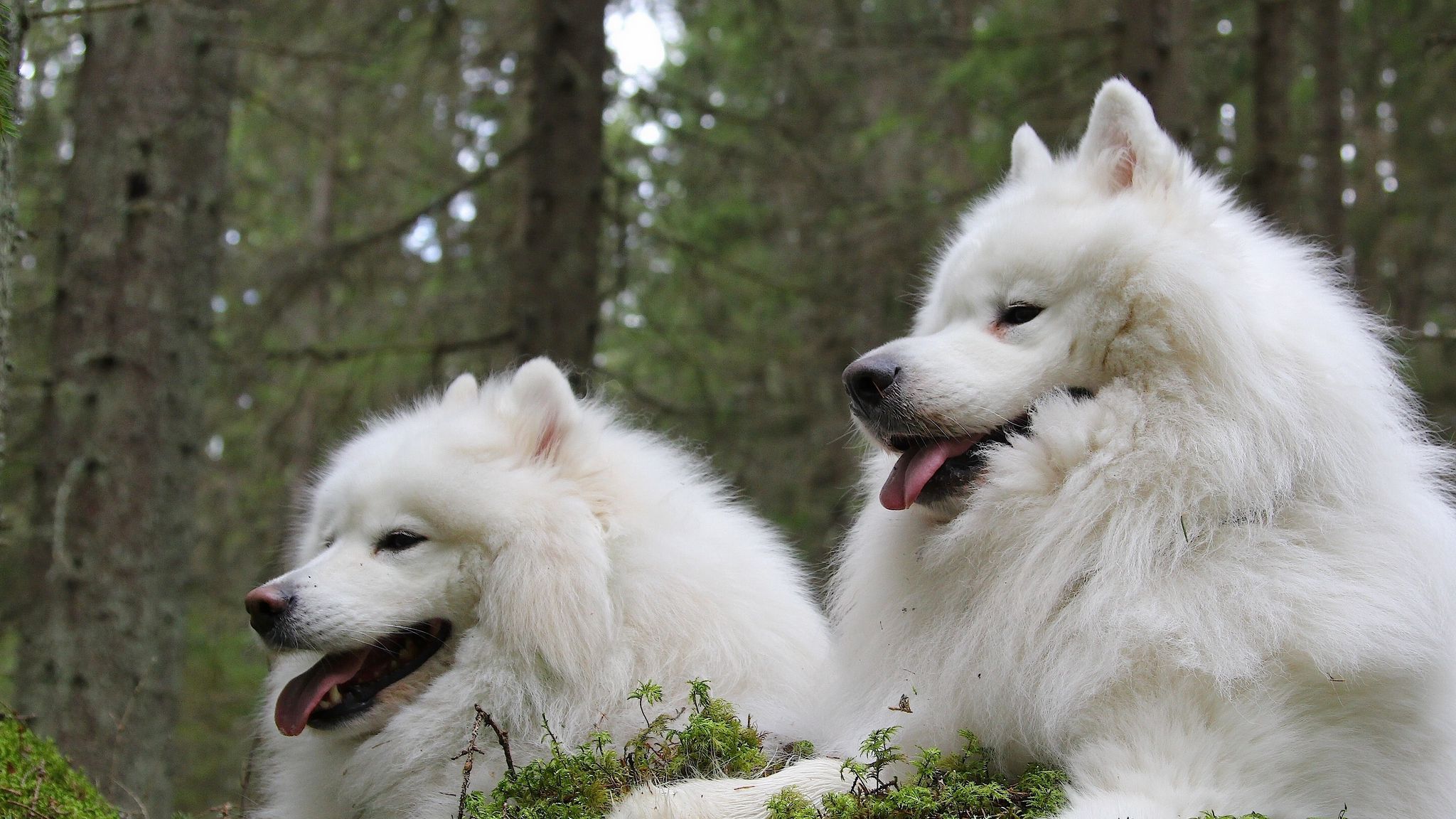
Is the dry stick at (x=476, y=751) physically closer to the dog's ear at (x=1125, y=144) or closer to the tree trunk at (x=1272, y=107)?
the dog's ear at (x=1125, y=144)

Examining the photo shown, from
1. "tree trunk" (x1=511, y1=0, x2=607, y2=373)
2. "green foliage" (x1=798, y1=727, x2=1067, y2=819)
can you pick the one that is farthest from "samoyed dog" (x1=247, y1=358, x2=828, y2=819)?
"tree trunk" (x1=511, y1=0, x2=607, y2=373)

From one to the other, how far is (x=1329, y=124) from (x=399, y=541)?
8.40 m

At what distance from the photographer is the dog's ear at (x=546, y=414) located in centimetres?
399

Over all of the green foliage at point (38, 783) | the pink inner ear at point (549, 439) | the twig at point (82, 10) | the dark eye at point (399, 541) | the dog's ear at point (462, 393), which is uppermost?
the twig at point (82, 10)

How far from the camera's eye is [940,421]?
9.95ft

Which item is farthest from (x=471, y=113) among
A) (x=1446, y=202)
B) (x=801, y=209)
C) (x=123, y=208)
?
(x=1446, y=202)

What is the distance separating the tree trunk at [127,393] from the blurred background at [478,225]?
0.02m

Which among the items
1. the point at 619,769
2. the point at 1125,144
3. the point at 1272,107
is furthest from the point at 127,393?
the point at 1272,107

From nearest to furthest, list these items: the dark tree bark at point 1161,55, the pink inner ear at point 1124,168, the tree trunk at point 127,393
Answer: the pink inner ear at point 1124,168
the tree trunk at point 127,393
the dark tree bark at point 1161,55

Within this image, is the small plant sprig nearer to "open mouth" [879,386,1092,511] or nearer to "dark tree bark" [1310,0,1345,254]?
"open mouth" [879,386,1092,511]

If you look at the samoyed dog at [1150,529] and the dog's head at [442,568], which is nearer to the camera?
the samoyed dog at [1150,529]

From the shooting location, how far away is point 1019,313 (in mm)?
3141

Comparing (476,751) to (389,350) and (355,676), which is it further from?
(389,350)

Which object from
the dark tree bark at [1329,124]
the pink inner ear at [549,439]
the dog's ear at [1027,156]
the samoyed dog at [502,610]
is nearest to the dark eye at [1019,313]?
the dog's ear at [1027,156]
